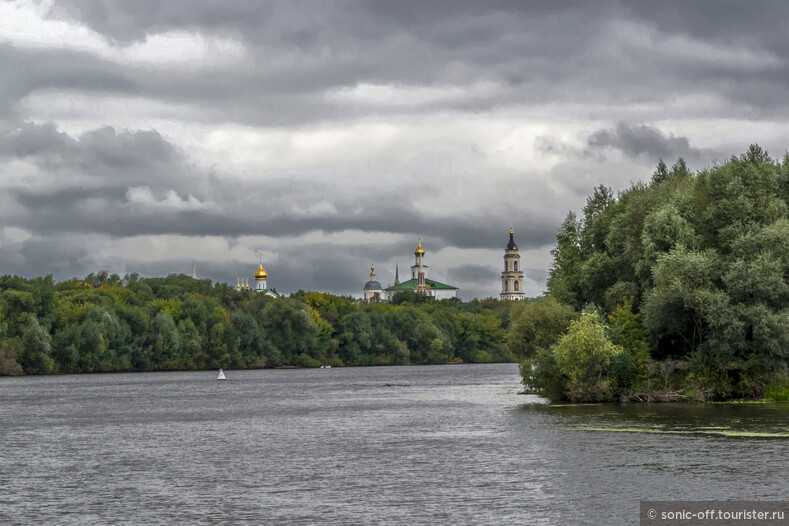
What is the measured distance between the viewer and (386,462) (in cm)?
5109

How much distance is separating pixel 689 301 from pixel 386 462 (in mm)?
34824

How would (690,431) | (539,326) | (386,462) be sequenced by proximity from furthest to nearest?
(539,326)
(690,431)
(386,462)

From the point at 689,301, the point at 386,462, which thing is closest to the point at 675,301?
the point at 689,301

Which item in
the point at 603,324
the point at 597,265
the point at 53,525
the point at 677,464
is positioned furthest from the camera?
the point at 597,265

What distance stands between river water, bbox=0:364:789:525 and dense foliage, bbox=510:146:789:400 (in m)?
3.66

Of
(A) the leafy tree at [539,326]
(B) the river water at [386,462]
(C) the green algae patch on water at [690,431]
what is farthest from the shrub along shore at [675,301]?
(C) the green algae patch on water at [690,431]

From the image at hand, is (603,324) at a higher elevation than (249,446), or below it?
higher

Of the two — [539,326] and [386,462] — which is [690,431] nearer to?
[386,462]

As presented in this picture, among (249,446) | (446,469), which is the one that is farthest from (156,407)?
(446,469)

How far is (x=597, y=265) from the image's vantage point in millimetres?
91062

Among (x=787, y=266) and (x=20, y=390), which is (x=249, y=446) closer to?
(x=787, y=266)

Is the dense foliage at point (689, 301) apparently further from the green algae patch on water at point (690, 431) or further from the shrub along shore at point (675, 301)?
the green algae patch on water at point (690, 431)

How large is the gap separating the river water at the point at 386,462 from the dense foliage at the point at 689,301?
3.66 m

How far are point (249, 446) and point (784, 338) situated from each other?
40604 millimetres
